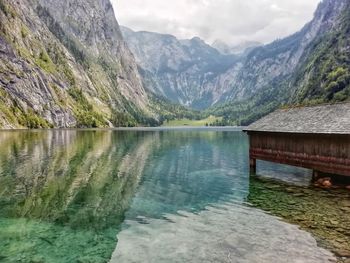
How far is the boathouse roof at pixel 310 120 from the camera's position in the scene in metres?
34.0

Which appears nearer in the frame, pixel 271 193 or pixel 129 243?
pixel 129 243

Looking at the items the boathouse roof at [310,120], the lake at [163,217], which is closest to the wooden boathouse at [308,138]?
the boathouse roof at [310,120]

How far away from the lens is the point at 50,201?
3091 cm

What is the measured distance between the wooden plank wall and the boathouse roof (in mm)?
1025

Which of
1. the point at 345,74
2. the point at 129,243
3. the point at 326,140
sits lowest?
the point at 129,243

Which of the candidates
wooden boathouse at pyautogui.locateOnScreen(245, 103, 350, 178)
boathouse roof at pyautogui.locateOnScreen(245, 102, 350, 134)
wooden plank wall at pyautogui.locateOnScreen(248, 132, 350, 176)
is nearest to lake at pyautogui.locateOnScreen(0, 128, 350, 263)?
wooden plank wall at pyautogui.locateOnScreen(248, 132, 350, 176)

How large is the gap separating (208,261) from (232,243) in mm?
2946

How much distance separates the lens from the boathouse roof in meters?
34.0

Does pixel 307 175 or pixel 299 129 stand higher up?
pixel 299 129

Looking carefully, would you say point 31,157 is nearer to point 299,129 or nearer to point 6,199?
point 6,199

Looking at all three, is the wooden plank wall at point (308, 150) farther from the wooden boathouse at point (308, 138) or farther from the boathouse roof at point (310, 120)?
the boathouse roof at point (310, 120)

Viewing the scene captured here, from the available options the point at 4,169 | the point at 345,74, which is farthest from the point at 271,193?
the point at 345,74

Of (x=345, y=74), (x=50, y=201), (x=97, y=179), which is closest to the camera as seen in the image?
(x=50, y=201)

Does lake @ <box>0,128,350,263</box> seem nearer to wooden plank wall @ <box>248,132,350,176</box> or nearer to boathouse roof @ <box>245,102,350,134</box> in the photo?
wooden plank wall @ <box>248,132,350,176</box>
